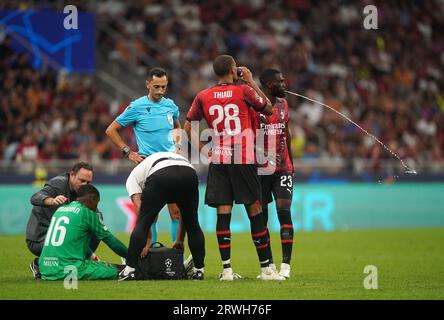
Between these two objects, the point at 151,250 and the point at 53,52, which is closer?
the point at 151,250

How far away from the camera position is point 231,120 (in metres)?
11.0

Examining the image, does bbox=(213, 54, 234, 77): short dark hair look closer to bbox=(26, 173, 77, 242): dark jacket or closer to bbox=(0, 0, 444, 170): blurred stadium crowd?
bbox=(26, 173, 77, 242): dark jacket

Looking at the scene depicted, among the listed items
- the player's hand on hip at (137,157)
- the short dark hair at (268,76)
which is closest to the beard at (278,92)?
the short dark hair at (268,76)

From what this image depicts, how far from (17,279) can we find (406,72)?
65.8 feet

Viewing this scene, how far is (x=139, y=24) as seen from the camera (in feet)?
87.0

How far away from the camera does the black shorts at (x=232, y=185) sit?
11.0 m

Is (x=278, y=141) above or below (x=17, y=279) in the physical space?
above

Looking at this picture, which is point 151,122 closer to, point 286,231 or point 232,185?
point 232,185

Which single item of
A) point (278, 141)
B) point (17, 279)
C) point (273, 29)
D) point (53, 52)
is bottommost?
point (17, 279)

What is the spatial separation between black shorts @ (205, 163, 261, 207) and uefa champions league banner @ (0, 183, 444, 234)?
31.8 feet

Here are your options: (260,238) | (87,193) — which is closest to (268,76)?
(260,238)

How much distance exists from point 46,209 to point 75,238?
1.23 m

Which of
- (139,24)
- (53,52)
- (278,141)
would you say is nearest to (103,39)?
(139,24)

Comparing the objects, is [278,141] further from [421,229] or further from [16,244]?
[421,229]
